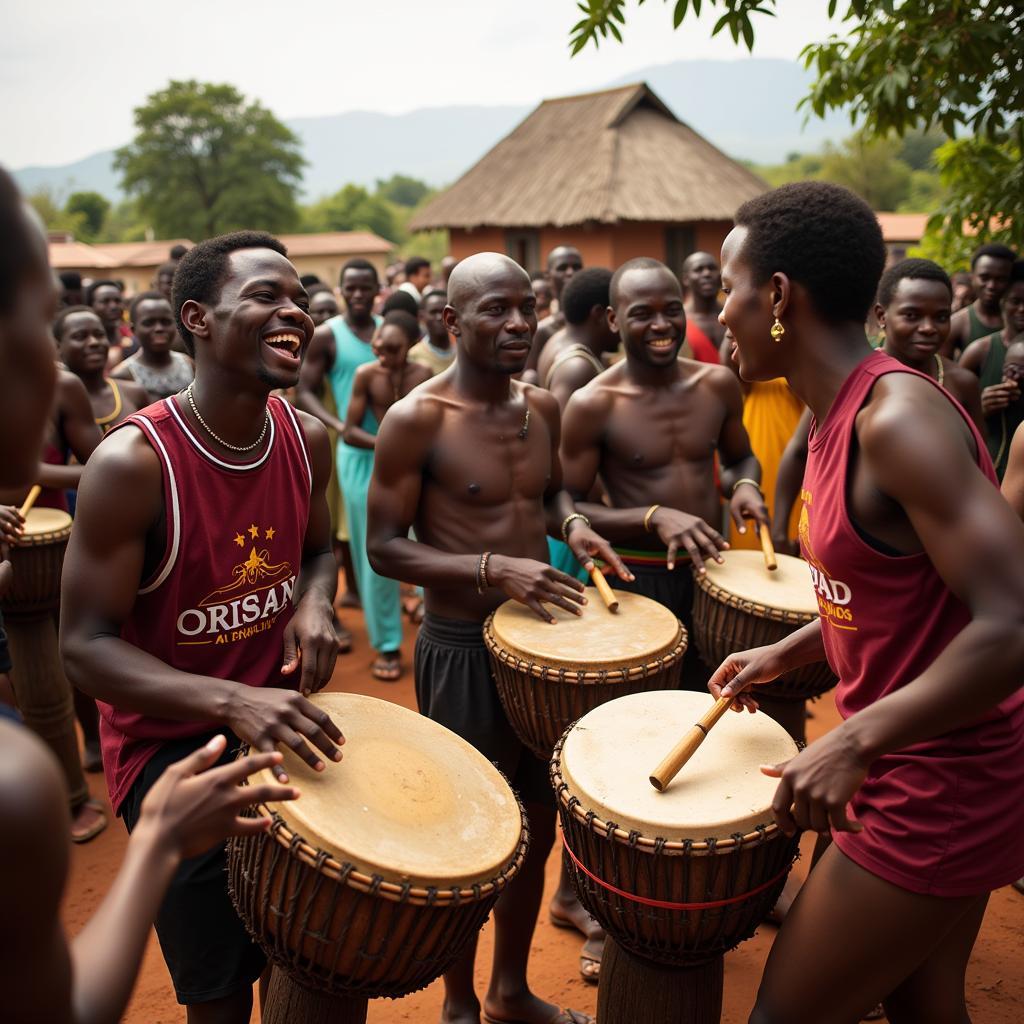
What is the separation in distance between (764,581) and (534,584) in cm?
101

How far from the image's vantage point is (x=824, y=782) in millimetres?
1949

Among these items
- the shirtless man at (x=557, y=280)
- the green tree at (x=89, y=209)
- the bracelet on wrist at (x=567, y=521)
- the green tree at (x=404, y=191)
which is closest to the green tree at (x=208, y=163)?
the green tree at (x=89, y=209)

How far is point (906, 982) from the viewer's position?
7.86ft

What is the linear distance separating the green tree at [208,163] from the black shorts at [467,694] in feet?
184

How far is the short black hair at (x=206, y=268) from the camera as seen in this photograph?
8.79ft

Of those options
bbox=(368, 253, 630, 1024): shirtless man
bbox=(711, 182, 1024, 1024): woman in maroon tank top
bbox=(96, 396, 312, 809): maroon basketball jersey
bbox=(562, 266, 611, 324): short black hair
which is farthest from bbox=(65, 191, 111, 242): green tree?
bbox=(711, 182, 1024, 1024): woman in maroon tank top

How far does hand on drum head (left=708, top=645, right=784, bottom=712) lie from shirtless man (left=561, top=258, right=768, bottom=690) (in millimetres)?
1503

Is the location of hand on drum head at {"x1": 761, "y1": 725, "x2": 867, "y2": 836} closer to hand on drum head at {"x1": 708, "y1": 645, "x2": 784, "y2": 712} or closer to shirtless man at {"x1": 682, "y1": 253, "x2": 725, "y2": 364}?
hand on drum head at {"x1": 708, "y1": 645, "x2": 784, "y2": 712}

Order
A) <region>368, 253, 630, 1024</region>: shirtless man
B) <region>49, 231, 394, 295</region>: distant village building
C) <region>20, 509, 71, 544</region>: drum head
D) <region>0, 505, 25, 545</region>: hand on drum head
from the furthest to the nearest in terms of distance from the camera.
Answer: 1. <region>49, 231, 394, 295</region>: distant village building
2. <region>20, 509, 71, 544</region>: drum head
3. <region>0, 505, 25, 545</region>: hand on drum head
4. <region>368, 253, 630, 1024</region>: shirtless man

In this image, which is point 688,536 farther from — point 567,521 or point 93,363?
point 93,363

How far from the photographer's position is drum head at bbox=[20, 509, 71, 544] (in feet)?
14.2

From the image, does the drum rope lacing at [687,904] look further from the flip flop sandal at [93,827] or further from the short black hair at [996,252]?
the short black hair at [996,252]

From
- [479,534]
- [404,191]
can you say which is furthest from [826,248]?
[404,191]

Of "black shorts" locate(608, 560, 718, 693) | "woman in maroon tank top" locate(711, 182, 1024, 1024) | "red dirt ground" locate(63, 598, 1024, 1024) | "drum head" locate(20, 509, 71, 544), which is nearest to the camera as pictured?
"woman in maroon tank top" locate(711, 182, 1024, 1024)
